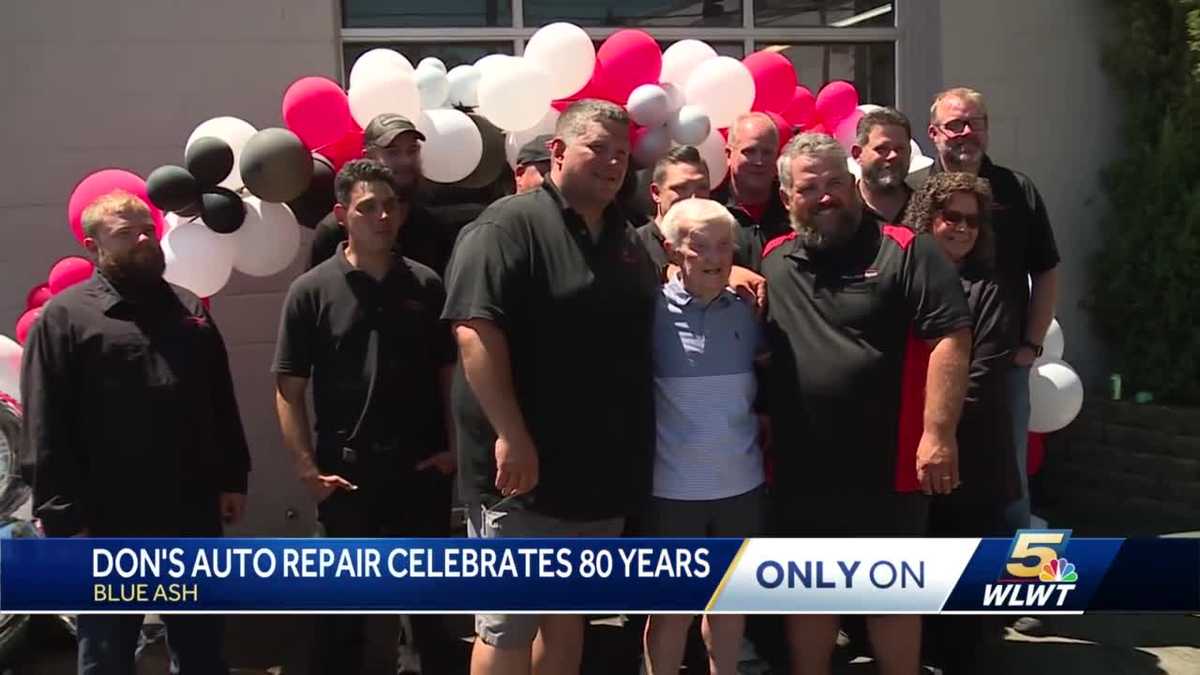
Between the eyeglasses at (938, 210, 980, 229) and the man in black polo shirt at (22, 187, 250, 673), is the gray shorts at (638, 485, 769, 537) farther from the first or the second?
the man in black polo shirt at (22, 187, 250, 673)

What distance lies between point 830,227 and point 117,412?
205 cm

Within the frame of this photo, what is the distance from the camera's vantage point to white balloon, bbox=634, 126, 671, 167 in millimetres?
4312

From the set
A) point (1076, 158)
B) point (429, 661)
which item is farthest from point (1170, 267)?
point (429, 661)

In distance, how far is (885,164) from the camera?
3.74 meters

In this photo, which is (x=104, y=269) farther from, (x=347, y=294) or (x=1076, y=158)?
(x=1076, y=158)

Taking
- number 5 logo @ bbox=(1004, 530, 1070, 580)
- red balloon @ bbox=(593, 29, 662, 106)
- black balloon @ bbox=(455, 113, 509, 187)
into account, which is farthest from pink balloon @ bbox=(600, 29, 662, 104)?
number 5 logo @ bbox=(1004, 530, 1070, 580)

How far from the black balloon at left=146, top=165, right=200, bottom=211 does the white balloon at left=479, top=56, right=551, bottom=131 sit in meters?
1.07

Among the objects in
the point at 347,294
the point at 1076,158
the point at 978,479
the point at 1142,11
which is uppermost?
the point at 1142,11

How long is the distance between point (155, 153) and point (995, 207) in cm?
335

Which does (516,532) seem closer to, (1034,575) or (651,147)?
(1034,575)

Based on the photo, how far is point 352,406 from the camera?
3682 millimetres

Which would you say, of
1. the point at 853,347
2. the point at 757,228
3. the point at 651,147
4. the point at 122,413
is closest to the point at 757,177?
the point at 757,228

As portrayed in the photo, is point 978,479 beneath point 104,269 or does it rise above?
beneath

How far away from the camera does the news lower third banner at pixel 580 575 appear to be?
318 cm
